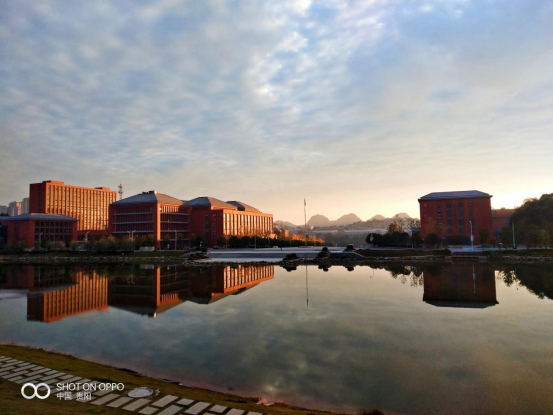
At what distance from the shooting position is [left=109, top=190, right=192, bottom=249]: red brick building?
90.5 metres

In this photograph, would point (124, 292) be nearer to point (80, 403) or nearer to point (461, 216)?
point (80, 403)

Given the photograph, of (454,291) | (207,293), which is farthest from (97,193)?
(454,291)

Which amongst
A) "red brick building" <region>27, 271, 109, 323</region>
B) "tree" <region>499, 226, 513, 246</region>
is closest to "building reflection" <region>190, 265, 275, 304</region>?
"red brick building" <region>27, 271, 109, 323</region>

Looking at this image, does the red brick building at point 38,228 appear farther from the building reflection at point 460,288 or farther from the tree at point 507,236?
the tree at point 507,236

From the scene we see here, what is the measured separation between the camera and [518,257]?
49.2m

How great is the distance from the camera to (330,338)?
14992mm

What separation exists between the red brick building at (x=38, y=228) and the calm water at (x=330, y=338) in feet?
262

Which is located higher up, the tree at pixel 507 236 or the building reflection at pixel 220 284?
the tree at pixel 507 236

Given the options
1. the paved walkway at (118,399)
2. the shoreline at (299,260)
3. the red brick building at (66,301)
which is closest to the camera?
the paved walkway at (118,399)

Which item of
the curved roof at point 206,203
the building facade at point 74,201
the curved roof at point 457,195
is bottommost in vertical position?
the curved roof at point 457,195

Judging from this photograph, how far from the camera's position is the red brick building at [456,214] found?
75.7 m

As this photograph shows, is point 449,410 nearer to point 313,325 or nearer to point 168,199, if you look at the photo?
point 313,325

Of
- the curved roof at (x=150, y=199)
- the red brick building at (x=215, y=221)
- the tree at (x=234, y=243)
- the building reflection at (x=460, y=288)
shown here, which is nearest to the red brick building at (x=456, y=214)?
the building reflection at (x=460, y=288)

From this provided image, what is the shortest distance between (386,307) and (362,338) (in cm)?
676
